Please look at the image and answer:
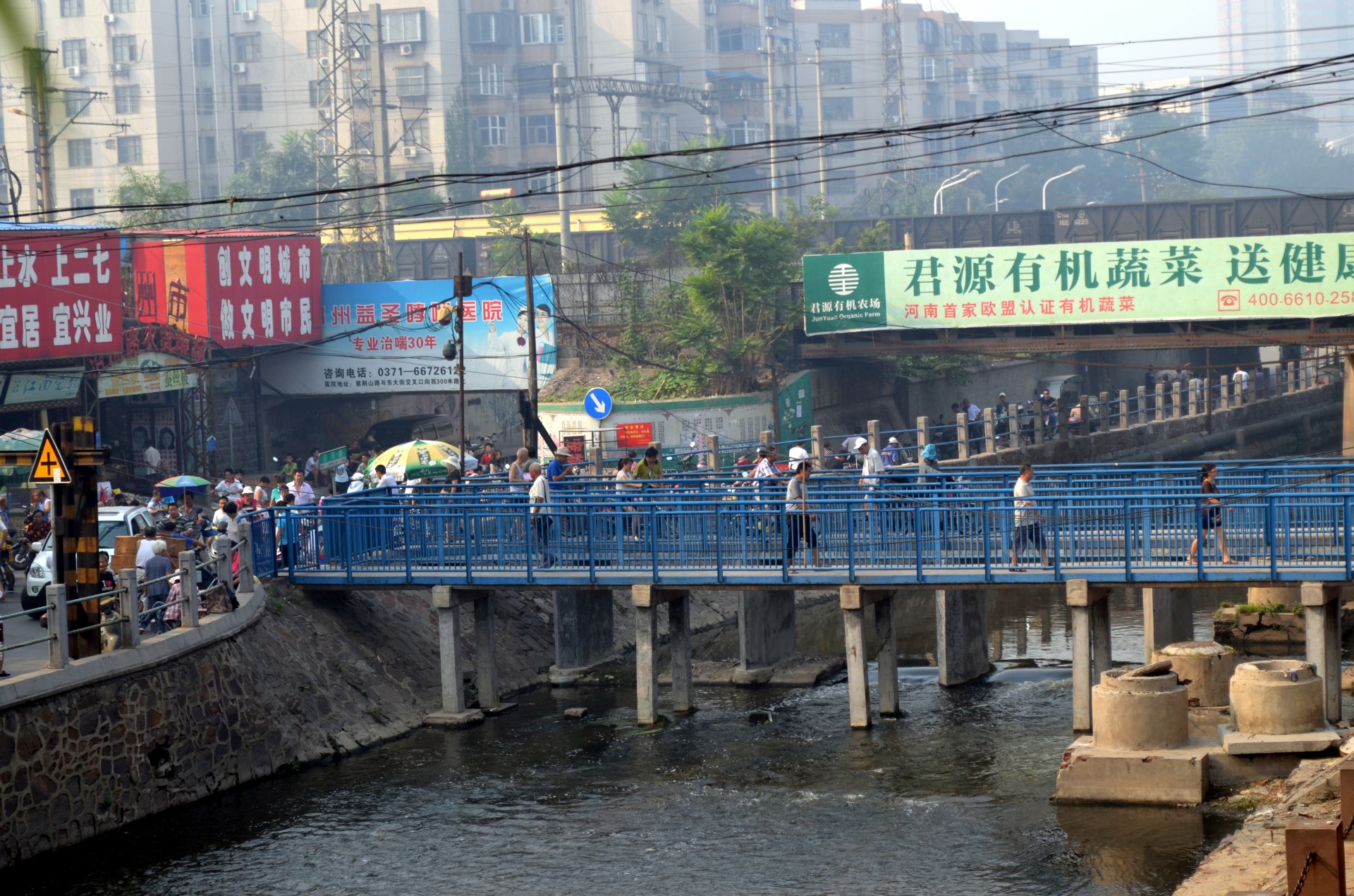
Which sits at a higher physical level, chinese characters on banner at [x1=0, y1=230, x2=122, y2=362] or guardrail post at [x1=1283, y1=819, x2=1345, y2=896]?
chinese characters on banner at [x1=0, y1=230, x2=122, y2=362]

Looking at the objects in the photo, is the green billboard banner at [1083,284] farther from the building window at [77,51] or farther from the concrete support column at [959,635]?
the building window at [77,51]

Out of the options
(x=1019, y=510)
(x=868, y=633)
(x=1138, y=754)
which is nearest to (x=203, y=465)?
(x=868, y=633)

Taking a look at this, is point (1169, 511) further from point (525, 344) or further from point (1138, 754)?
point (525, 344)

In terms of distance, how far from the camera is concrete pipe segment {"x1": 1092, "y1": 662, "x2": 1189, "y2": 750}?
1716cm

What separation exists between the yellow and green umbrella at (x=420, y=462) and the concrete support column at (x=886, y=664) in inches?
482

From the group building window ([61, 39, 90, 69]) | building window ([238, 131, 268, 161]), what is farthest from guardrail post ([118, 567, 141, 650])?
building window ([238, 131, 268, 161])

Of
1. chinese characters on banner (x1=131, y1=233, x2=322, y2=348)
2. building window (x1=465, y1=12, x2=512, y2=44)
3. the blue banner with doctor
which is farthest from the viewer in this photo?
building window (x1=465, y1=12, x2=512, y2=44)

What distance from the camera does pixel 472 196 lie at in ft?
343

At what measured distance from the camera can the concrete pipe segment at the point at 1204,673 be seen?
19906 millimetres

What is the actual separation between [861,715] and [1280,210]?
44.0 m

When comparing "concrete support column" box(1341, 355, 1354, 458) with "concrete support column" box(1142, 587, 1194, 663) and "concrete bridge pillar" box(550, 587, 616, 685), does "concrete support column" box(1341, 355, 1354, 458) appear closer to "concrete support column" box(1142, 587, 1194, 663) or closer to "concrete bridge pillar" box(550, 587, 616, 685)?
"concrete support column" box(1142, 587, 1194, 663)

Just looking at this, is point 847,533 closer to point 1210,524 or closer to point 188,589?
point 1210,524

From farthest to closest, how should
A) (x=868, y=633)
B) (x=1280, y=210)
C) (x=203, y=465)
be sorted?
(x=1280, y=210) → (x=203, y=465) → (x=868, y=633)

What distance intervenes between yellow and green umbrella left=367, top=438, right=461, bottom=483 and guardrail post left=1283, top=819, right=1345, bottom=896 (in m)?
23.8
